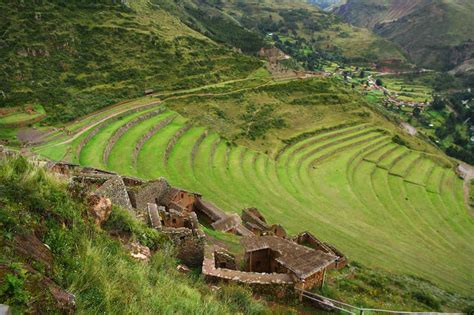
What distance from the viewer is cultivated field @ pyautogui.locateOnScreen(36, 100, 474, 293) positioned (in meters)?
27.7

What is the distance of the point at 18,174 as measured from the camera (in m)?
7.28

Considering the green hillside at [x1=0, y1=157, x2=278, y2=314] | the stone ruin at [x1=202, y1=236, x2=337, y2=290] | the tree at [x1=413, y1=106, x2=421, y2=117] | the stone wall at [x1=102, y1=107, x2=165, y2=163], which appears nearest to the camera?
the green hillside at [x1=0, y1=157, x2=278, y2=314]

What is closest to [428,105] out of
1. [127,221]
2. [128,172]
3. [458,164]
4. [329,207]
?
[458,164]

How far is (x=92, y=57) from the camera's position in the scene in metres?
44.9

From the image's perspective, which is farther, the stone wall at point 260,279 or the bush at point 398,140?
the bush at point 398,140

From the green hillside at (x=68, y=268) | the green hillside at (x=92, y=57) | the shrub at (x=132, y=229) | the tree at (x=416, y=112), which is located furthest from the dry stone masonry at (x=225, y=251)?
the tree at (x=416, y=112)

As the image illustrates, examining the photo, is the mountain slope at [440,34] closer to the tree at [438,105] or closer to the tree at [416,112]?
the tree at [438,105]

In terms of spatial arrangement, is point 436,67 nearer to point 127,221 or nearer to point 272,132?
point 272,132

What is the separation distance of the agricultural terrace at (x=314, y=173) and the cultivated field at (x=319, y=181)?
0.11 meters

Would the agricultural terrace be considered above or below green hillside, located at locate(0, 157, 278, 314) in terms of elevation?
below

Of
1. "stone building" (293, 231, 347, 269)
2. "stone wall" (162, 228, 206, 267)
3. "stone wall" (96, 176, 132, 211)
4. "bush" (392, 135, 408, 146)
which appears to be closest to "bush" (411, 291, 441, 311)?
"stone building" (293, 231, 347, 269)

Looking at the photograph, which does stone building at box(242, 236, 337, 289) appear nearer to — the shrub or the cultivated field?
the shrub

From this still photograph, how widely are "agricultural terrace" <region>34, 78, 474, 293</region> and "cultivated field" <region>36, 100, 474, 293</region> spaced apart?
0.11m

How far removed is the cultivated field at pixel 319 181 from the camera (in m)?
27.7
